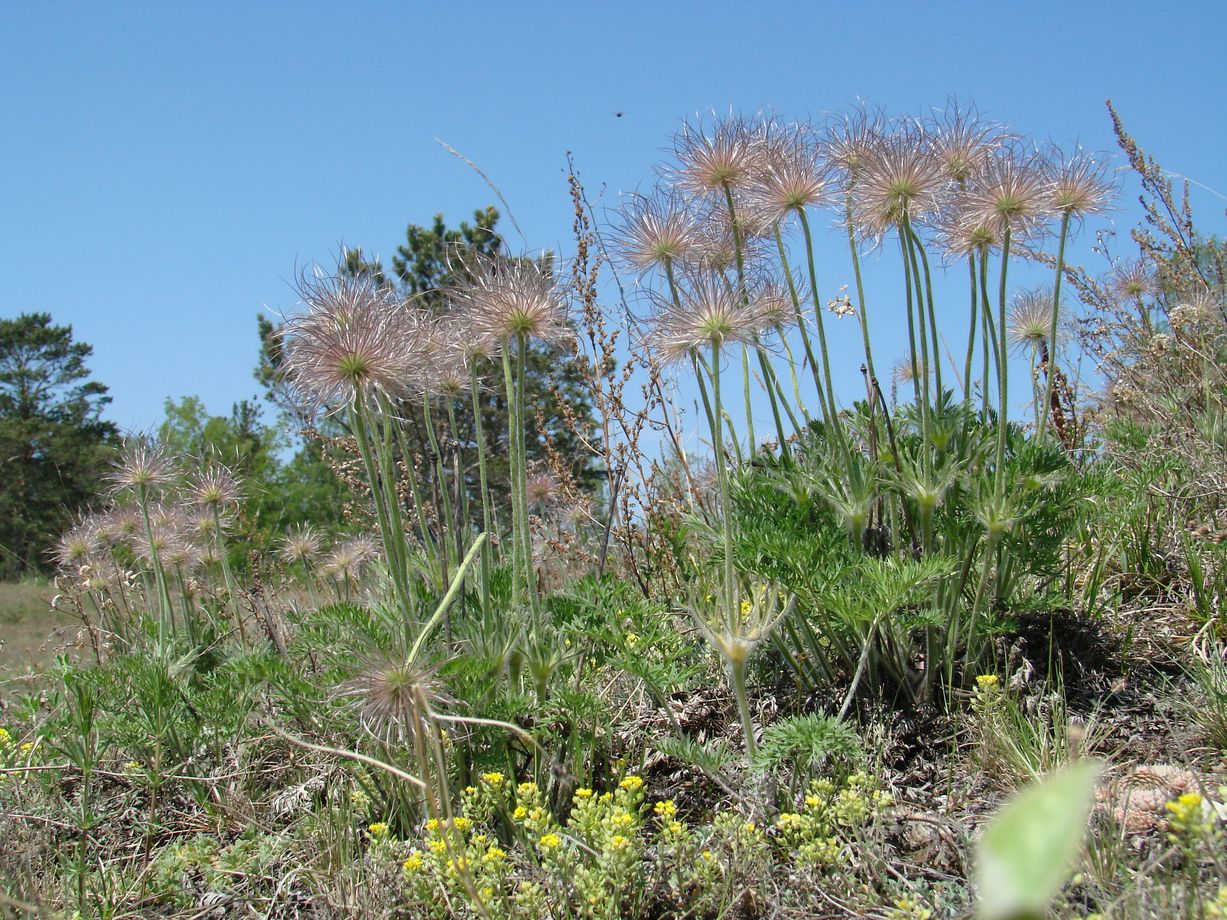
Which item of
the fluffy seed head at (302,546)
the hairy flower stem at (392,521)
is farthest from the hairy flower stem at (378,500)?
the fluffy seed head at (302,546)

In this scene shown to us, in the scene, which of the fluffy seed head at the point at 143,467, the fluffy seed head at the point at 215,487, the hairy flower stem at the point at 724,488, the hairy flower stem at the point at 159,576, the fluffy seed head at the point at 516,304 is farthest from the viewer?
the fluffy seed head at the point at 215,487

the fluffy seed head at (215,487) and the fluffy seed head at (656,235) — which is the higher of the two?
the fluffy seed head at (656,235)

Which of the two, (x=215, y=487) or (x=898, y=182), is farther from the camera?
(x=215, y=487)

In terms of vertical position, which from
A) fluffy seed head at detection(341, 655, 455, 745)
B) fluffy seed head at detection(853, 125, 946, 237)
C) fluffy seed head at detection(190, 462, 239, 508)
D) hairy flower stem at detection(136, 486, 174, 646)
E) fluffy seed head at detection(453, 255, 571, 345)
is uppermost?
fluffy seed head at detection(853, 125, 946, 237)

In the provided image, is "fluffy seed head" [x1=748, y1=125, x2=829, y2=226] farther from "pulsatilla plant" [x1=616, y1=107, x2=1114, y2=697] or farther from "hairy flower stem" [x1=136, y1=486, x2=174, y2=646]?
"hairy flower stem" [x1=136, y1=486, x2=174, y2=646]

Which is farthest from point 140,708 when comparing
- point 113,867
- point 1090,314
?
point 1090,314

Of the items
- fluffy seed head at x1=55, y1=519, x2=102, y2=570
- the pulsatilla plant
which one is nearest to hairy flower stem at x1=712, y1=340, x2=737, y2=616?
the pulsatilla plant

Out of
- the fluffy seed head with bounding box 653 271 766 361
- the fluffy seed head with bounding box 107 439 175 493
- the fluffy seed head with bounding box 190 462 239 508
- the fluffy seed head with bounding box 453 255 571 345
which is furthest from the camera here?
the fluffy seed head with bounding box 190 462 239 508

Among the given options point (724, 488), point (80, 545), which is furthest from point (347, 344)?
point (80, 545)

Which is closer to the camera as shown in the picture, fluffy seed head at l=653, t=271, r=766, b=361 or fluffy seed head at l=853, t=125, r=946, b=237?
fluffy seed head at l=653, t=271, r=766, b=361

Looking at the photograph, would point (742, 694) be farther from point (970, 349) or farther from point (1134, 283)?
point (1134, 283)

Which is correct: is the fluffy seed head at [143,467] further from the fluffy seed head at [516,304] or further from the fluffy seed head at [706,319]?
the fluffy seed head at [706,319]

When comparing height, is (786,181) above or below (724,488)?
above

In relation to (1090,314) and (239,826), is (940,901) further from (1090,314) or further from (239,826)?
(1090,314)
